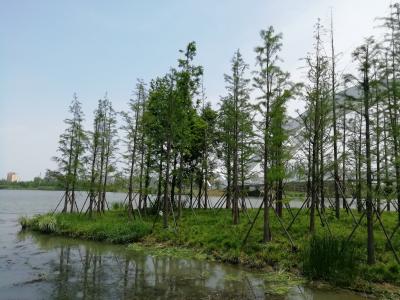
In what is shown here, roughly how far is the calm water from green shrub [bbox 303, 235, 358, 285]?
70cm

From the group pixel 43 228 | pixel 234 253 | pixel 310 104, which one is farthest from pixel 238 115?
pixel 43 228

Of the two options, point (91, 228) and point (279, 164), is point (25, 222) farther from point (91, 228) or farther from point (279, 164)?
point (279, 164)

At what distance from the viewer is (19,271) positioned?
35.2 feet

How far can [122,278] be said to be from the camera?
9.92 metres

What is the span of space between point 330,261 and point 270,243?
10.1ft

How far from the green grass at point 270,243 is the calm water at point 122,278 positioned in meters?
0.75

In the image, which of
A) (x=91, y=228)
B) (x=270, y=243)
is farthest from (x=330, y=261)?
(x=91, y=228)

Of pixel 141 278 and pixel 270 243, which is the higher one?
pixel 270 243

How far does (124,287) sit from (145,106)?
47.9 ft

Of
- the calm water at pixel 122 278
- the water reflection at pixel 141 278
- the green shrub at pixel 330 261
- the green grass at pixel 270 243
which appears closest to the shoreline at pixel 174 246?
the green grass at pixel 270 243

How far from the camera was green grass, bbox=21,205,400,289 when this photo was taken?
939 centimetres

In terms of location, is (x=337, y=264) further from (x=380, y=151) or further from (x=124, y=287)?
(x=124, y=287)

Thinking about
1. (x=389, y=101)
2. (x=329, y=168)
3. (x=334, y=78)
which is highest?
(x=334, y=78)

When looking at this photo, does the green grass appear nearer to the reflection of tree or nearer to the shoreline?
the shoreline
